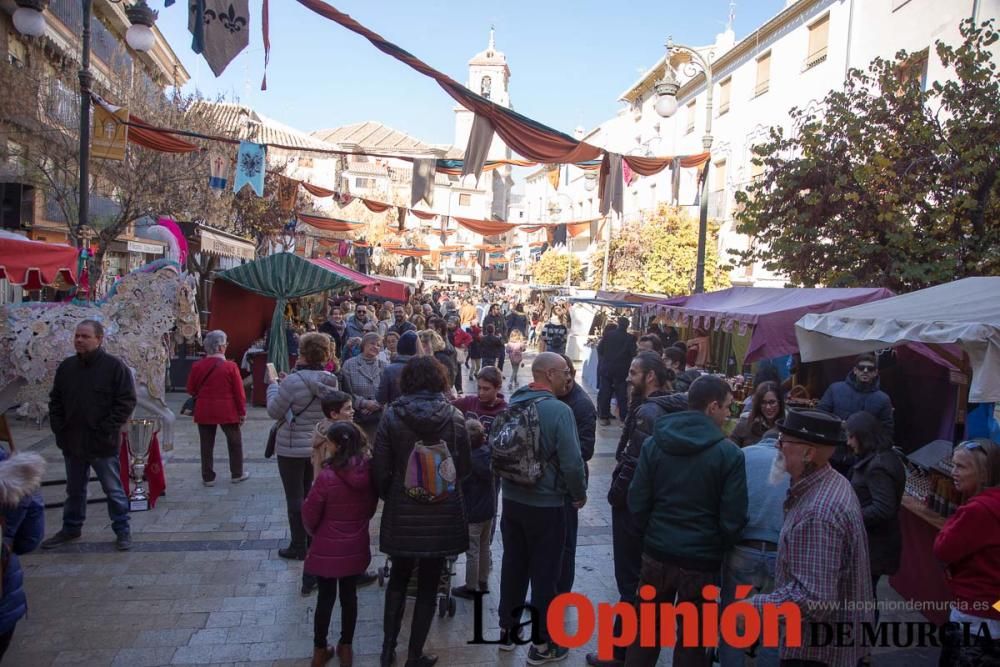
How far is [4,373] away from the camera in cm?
664

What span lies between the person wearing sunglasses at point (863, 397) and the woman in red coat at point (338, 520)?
4.33 m

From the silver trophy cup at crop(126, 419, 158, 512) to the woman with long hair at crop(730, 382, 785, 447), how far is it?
497 cm

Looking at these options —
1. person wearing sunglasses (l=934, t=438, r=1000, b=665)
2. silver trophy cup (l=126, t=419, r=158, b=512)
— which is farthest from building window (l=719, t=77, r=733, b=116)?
person wearing sunglasses (l=934, t=438, r=1000, b=665)

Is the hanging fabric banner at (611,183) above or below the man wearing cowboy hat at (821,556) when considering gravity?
above

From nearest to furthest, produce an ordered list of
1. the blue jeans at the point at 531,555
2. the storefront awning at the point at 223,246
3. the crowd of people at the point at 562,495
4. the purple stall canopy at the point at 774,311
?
the crowd of people at the point at 562,495
the blue jeans at the point at 531,555
the purple stall canopy at the point at 774,311
the storefront awning at the point at 223,246

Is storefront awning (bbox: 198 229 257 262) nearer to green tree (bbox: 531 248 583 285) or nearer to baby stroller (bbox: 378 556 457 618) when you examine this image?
baby stroller (bbox: 378 556 457 618)

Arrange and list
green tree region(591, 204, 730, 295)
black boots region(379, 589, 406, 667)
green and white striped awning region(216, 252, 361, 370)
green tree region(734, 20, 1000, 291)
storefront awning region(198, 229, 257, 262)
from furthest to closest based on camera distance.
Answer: green tree region(591, 204, 730, 295), storefront awning region(198, 229, 257, 262), green and white striped awning region(216, 252, 361, 370), green tree region(734, 20, 1000, 291), black boots region(379, 589, 406, 667)

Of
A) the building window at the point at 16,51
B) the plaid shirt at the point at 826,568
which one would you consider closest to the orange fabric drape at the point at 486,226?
the building window at the point at 16,51

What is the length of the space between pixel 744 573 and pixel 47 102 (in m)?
15.6

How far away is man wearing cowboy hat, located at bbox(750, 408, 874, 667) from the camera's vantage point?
8.60 ft

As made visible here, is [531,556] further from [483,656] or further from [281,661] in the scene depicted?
[281,661]

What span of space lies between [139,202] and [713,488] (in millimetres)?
13850

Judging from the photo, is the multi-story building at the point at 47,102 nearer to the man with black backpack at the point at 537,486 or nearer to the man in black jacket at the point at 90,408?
the man in black jacket at the point at 90,408

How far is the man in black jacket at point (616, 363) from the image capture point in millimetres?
11539
